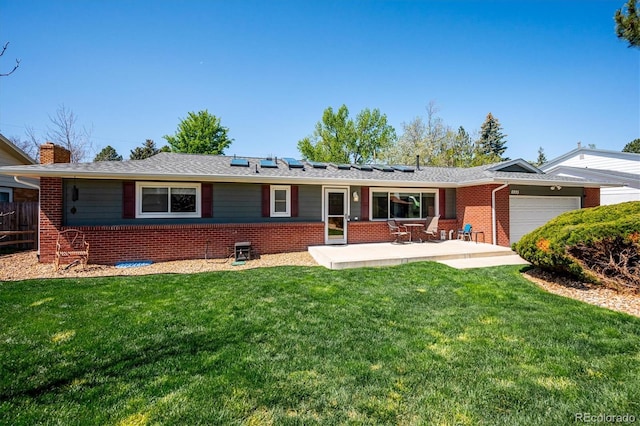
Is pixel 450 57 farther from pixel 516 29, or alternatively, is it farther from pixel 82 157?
pixel 82 157

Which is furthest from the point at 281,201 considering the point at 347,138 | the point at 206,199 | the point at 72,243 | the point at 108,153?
the point at 108,153

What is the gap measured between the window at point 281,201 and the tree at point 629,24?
9069mm

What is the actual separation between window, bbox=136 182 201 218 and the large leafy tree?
82.6 ft

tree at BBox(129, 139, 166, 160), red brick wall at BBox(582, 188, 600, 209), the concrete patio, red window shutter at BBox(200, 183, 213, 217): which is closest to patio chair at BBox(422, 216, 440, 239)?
the concrete patio

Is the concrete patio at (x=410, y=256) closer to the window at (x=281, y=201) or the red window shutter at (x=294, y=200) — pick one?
the red window shutter at (x=294, y=200)

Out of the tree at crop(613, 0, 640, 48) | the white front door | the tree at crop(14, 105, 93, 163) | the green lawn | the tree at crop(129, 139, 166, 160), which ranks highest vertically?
the tree at crop(129, 139, 166, 160)

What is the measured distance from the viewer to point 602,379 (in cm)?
265

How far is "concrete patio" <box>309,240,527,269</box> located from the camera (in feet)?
25.3

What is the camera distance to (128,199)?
8672 millimetres

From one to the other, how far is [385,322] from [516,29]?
12.2 metres

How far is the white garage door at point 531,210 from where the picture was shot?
1087 centimetres

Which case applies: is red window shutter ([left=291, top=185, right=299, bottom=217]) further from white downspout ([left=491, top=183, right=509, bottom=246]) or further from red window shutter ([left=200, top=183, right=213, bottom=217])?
white downspout ([left=491, top=183, right=509, bottom=246])

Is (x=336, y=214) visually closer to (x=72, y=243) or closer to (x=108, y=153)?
(x=72, y=243)

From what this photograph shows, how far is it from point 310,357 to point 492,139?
4770cm
